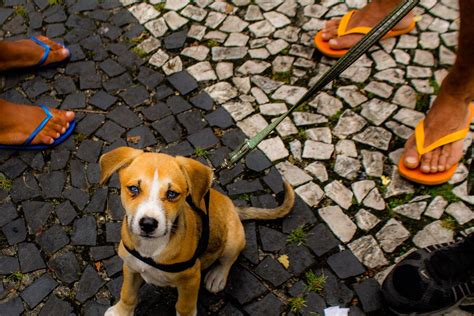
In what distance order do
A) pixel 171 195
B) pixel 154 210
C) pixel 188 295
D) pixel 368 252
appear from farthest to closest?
pixel 368 252, pixel 188 295, pixel 171 195, pixel 154 210

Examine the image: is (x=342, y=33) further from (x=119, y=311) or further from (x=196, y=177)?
(x=119, y=311)

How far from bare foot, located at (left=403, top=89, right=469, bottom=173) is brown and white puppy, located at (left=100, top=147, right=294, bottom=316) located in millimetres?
1897

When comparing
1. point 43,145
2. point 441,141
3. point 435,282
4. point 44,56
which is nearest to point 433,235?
point 435,282

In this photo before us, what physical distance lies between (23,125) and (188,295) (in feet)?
8.23

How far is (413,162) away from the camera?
15.2 feet

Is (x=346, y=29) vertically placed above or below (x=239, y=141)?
above

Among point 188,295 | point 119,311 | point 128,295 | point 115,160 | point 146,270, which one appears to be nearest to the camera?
point 115,160

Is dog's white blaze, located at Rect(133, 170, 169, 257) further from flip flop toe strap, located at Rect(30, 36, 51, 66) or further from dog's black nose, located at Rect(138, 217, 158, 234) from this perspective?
flip flop toe strap, located at Rect(30, 36, 51, 66)

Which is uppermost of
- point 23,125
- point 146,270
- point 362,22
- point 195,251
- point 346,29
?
point 362,22

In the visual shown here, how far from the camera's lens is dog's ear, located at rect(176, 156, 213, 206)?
10.3 feet

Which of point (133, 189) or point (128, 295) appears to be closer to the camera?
point (133, 189)

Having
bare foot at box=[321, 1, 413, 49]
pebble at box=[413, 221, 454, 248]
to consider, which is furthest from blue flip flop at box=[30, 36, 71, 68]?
pebble at box=[413, 221, 454, 248]

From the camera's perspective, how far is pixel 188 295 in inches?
139

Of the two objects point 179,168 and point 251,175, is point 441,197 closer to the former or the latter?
point 251,175
